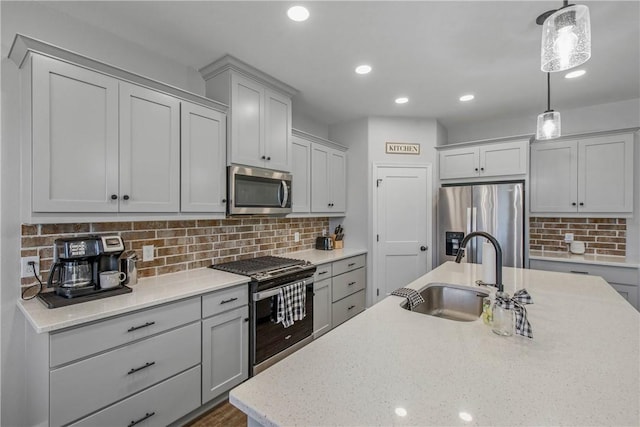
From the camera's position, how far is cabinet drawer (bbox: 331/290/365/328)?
3.32 m

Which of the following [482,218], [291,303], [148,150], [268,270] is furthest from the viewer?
[482,218]

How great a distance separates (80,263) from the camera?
5.74ft

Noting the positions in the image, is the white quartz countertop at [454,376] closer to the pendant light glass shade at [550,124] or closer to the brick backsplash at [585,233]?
the pendant light glass shade at [550,124]

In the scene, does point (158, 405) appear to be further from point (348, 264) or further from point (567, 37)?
point (567, 37)

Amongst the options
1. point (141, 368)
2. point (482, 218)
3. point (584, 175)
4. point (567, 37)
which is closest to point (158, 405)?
point (141, 368)

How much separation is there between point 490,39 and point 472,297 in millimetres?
1814

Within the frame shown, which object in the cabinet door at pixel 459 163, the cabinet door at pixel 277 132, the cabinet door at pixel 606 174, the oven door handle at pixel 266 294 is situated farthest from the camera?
the cabinet door at pixel 459 163

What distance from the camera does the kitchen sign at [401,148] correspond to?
12.8ft

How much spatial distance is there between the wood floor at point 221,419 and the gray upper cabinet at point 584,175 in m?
3.78

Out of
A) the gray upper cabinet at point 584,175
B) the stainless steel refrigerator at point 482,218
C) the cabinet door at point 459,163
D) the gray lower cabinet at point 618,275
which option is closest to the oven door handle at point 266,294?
the stainless steel refrigerator at point 482,218

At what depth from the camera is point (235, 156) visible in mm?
2477

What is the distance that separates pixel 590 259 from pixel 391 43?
3.15m

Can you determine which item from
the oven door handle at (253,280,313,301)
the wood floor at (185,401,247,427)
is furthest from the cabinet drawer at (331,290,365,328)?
the wood floor at (185,401,247,427)

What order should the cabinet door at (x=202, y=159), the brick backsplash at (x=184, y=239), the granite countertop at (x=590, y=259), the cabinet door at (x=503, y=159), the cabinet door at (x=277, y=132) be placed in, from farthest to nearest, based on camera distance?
the cabinet door at (x=503, y=159) < the granite countertop at (x=590, y=259) < the cabinet door at (x=277, y=132) < the cabinet door at (x=202, y=159) < the brick backsplash at (x=184, y=239)
